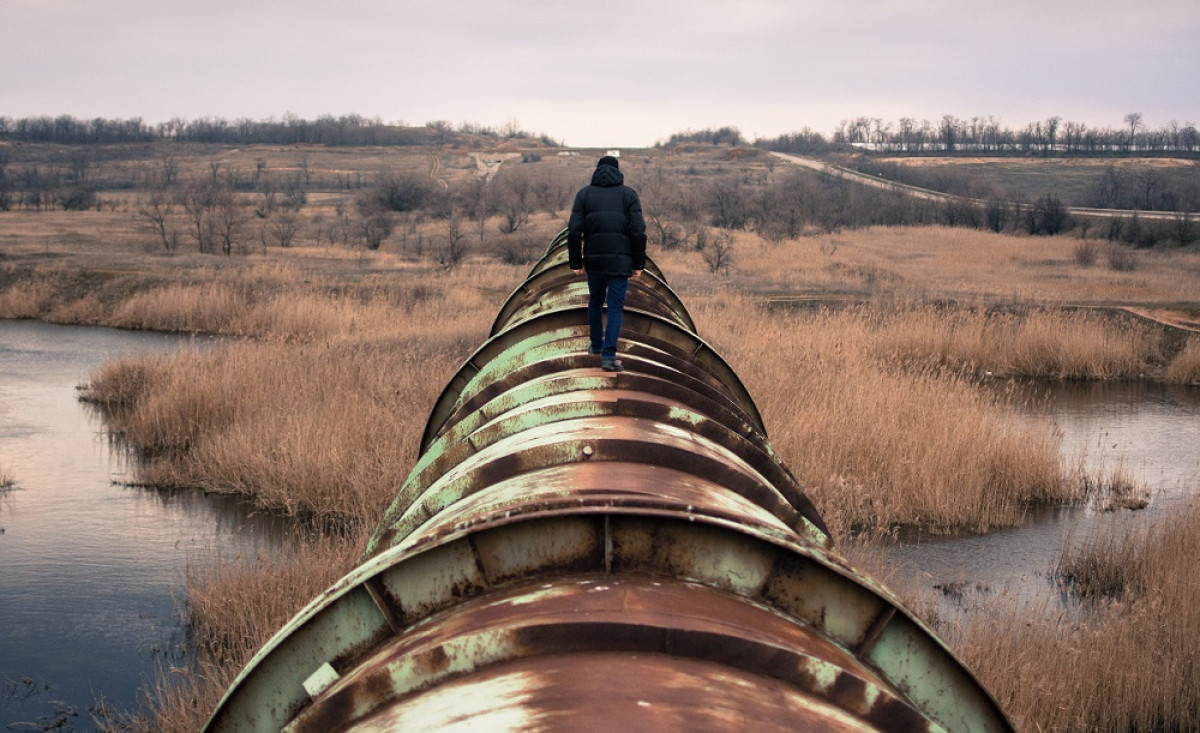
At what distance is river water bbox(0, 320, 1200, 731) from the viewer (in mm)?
7059

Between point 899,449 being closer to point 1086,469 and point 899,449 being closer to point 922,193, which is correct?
point 1086,469

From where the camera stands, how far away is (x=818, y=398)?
10.9m

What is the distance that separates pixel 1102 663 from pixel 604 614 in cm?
529

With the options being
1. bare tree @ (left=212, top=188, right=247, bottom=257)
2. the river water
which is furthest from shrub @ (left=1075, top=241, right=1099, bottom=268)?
bare tree @ (left=212, top=188, right=247, bottom=257)

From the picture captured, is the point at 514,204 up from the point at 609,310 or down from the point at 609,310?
up

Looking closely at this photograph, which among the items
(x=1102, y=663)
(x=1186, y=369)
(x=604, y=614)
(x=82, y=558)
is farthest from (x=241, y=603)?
(x=1186, y=369)

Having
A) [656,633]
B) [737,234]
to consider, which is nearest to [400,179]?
[737,234]

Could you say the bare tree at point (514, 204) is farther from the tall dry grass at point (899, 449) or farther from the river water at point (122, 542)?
the tall dry grass at point (899, 449)

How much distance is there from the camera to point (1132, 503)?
10203 millimetres

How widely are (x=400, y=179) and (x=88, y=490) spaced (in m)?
42.5

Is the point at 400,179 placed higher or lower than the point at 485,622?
higher

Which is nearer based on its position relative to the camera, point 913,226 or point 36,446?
point 36,446

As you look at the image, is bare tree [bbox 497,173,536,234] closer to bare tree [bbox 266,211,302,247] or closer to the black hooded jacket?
bare tree [bbox 266,211,302,247]

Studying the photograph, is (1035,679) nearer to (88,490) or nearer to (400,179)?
(88,490)
